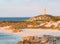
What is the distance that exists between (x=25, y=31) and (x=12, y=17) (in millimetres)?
406

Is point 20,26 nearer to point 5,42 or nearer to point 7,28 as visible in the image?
point 7,28

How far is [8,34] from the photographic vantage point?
263 centimetres

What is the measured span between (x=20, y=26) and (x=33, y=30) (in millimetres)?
283

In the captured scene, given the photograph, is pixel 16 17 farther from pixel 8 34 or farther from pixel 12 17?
pixel 8 34
